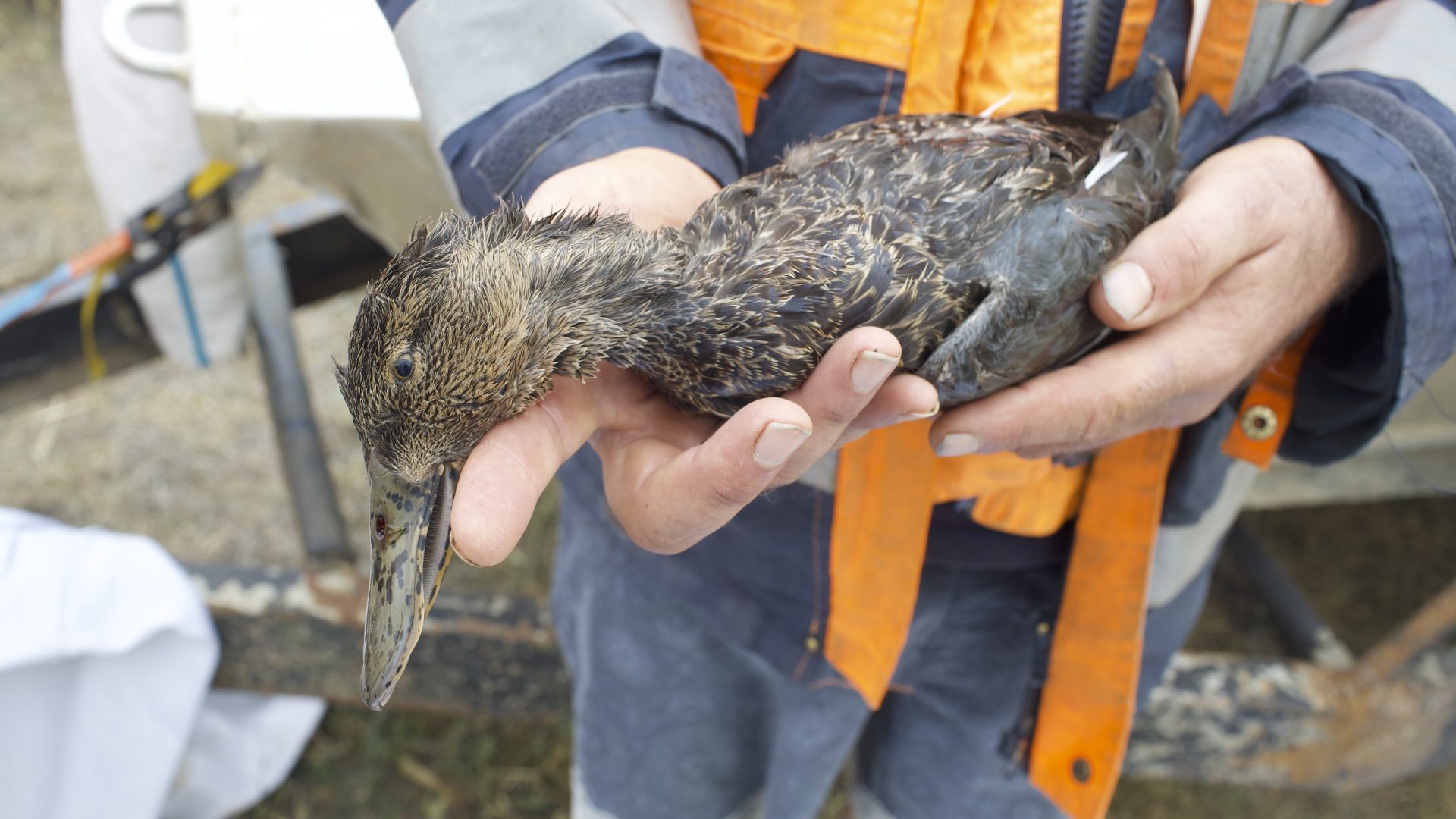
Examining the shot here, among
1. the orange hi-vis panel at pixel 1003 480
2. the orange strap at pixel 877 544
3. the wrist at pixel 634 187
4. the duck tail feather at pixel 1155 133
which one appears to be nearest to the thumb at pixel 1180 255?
the duck tail feather at pixel 1155 133

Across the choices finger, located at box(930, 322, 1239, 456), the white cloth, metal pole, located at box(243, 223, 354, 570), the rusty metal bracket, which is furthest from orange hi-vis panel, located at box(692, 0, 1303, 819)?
metal pole, located at box(243, 223, 354, 570)

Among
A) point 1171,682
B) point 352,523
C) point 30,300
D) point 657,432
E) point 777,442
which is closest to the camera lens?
point 777,442

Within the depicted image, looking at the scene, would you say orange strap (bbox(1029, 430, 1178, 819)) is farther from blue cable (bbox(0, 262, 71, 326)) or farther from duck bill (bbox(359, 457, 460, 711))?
blue cable (bbox(0, 262, 71, 326))

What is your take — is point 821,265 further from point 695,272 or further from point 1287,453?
point 1287,453

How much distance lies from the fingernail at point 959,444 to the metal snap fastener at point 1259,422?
49 centimetres

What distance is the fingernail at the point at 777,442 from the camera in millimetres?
1109

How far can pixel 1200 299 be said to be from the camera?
56.9 inches

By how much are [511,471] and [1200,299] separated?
3.32ft

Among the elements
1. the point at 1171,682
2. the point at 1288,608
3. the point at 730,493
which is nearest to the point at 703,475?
the point at 730,493

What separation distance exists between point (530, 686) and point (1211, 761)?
1.90 metres

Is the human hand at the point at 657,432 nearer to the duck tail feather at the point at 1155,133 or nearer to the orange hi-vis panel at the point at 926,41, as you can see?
the orange hi-vis panel at the point at 926,41

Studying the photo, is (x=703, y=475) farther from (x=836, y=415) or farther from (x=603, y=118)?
(x=603, y=118)

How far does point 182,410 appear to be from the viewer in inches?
193

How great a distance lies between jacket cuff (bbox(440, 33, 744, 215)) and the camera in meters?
1.44
